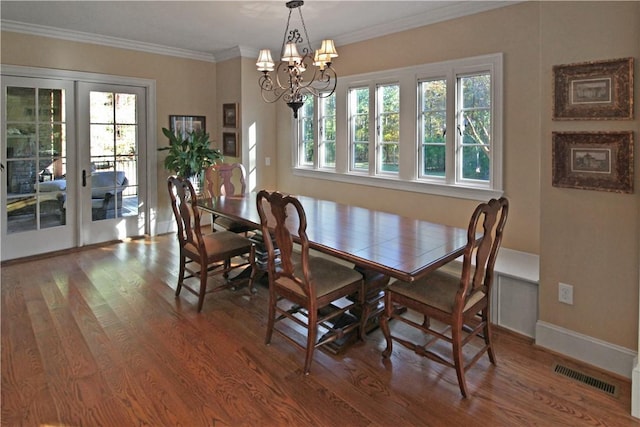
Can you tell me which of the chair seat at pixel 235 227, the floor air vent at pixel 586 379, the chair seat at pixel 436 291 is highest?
the chair seat at pixel 235 227

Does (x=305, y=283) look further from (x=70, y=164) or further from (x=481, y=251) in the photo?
(x=70, y=164)

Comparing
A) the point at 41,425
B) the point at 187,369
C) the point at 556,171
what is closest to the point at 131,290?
the point at 187,369

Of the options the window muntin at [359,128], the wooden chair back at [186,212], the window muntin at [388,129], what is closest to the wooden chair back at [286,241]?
the wooden chair back at [186,212]

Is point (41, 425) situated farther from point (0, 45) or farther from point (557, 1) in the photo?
point (0, 45)

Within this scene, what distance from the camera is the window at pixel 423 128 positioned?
3695mm

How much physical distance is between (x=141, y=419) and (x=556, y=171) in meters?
2.75

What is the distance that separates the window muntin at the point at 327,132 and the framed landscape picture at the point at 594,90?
3081 mm

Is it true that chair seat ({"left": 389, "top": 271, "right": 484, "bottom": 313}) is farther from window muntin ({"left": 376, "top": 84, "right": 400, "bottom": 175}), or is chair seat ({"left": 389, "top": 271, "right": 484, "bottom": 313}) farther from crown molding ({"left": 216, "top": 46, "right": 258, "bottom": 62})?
crown molding ({"left": 216, "top": 46, "right": 258, "bottom": 62})

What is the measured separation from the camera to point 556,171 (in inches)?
99.9

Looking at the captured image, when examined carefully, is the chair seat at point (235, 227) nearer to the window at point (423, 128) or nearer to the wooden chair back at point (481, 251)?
the window at point (423, 128)

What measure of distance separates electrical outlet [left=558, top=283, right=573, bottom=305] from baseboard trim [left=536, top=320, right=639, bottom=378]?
186 millimetres

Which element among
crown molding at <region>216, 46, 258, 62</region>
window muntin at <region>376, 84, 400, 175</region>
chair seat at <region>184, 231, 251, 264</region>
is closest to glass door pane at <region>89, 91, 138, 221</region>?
crown molding at <region>216, 46, 258, 62</region>

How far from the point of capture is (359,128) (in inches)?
195

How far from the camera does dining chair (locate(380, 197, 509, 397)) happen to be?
6.87ft
